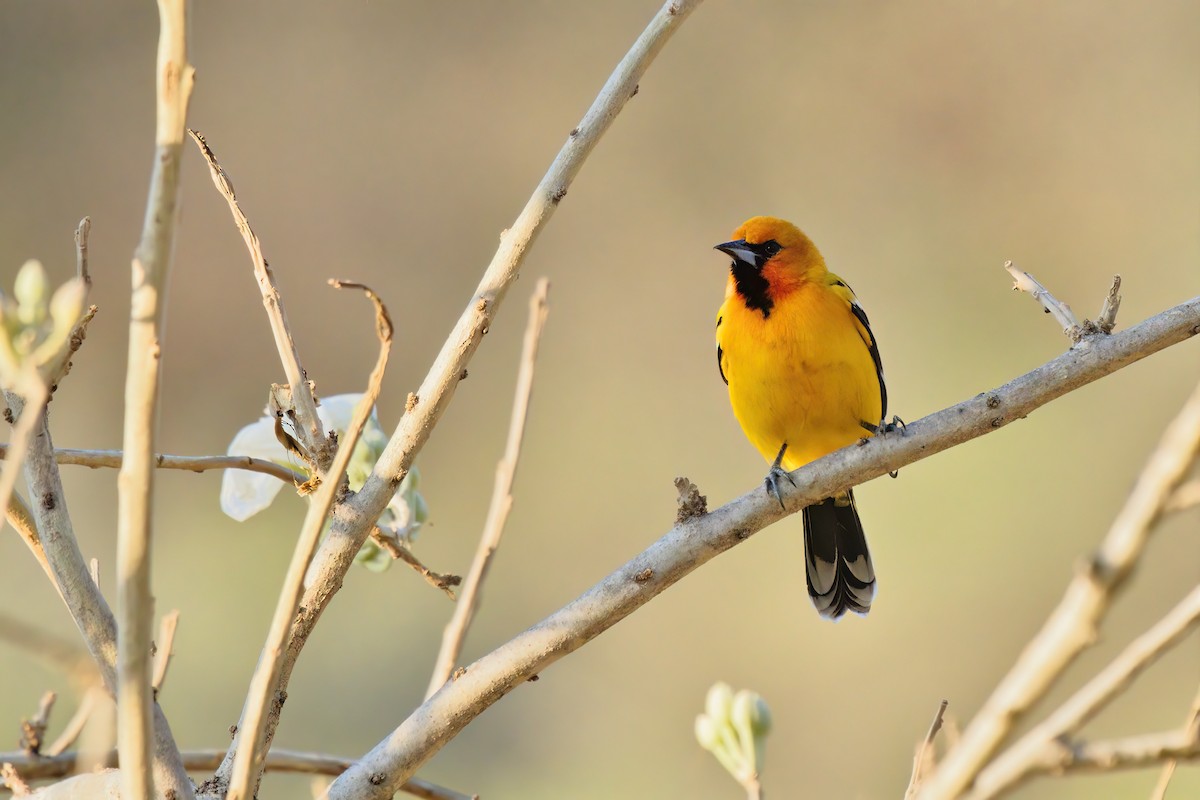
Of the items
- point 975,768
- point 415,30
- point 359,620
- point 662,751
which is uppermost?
point 415,30

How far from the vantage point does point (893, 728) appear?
277 inches

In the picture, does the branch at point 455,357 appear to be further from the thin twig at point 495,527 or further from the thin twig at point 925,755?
the thin twig at point 925,755

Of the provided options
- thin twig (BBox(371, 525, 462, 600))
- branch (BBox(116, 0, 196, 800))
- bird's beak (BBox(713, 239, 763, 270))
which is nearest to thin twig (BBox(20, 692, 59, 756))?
thin twig (BBox(371, 525, 462, 600))

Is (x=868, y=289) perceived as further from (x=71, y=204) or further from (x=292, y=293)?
(x=71, y=204)

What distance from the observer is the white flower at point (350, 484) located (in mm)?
1903

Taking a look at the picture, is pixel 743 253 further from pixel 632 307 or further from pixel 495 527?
pixel 632 307

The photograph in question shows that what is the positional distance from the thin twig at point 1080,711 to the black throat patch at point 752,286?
8.58 ft

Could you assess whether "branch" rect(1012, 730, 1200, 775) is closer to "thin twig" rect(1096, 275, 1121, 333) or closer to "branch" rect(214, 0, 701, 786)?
"branch" rect(214, 0, 701, 786)

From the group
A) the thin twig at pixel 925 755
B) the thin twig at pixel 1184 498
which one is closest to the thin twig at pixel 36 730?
the thin twig at pixel 925 755

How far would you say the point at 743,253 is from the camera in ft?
11.5

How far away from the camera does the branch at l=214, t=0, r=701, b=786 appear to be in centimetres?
140

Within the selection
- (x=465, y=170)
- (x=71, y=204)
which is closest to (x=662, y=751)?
(x=465, y=170)

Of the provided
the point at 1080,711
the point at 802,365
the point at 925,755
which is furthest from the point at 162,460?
the point at 802,365

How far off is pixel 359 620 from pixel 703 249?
142 inches
